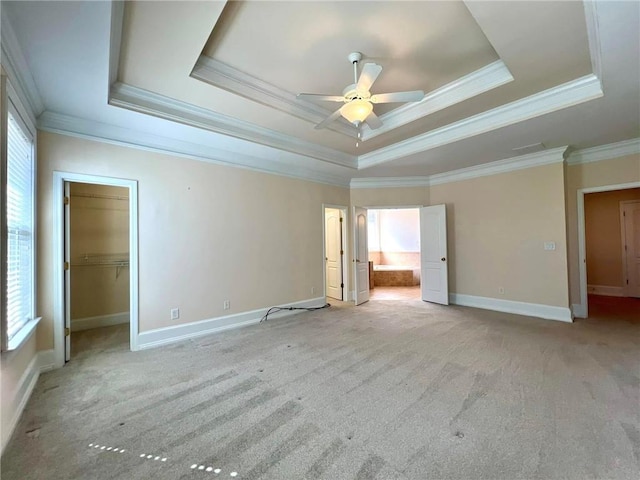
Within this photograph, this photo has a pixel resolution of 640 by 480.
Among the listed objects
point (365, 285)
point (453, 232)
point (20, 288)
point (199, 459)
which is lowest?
point (199, 459)

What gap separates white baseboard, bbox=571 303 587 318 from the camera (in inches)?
173

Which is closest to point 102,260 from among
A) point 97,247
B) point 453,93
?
point 97,247

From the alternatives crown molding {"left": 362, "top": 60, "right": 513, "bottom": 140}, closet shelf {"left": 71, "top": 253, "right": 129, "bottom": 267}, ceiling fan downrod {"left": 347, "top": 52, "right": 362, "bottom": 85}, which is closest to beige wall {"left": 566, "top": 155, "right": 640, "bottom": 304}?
crown molding {"left": 362, "top": 60, "right": 513, "bottom": 140}

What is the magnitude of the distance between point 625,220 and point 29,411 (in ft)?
31.8

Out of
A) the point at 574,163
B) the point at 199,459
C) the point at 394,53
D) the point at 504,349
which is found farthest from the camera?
the point at 574,163

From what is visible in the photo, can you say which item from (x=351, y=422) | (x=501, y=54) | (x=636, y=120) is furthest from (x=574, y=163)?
(x=351, y=422)

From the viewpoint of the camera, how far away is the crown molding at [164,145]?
2.94 meters

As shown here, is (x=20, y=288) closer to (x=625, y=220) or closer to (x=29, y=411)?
(x=29, y=411)

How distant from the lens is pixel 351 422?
6.42 feet

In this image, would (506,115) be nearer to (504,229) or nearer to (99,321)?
(504,229)

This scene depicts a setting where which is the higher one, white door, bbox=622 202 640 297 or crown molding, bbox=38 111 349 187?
crown molding, bbox=38 111 349 187

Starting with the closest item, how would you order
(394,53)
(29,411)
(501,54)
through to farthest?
(29,411)
(501,54)
(394,53)

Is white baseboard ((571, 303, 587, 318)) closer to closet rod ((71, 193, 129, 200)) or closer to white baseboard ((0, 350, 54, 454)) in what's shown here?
white baseboard ((0, 350, 54, 454))

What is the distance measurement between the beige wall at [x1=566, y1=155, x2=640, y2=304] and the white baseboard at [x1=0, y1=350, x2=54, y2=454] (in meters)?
6.68
